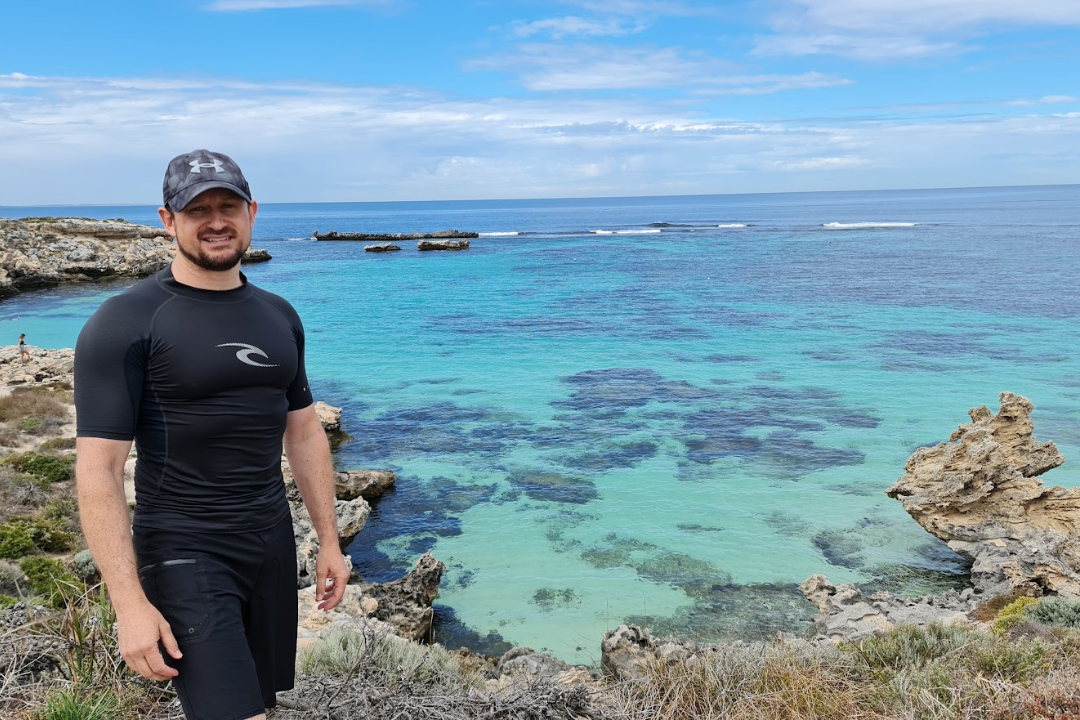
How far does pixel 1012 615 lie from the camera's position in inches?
285

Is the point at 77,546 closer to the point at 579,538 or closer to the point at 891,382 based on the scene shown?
the point at 579,538

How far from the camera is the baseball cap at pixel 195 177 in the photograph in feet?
8.48

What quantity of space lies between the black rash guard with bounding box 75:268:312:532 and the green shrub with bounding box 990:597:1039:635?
6.45m

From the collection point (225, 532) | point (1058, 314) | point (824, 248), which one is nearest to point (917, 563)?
point (225, 532)

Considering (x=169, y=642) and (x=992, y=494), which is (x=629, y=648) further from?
(x=992, y=494)

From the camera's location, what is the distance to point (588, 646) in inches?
363

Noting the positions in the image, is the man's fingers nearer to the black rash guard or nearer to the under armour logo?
the black rash guard

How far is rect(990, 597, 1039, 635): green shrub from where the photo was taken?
6.66m

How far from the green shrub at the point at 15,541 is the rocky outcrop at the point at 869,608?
29.9ft

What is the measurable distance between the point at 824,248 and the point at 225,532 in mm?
71651

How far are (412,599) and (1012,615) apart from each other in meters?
6.60

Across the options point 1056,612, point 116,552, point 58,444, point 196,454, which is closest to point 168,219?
point 196,454

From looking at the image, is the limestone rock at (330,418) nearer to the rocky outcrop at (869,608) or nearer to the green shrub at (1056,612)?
the rocky outcrop at (869,608)

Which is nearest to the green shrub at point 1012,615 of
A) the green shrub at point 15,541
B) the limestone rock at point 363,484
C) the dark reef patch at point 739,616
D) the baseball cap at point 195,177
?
the dark reef patch at point 739,616
